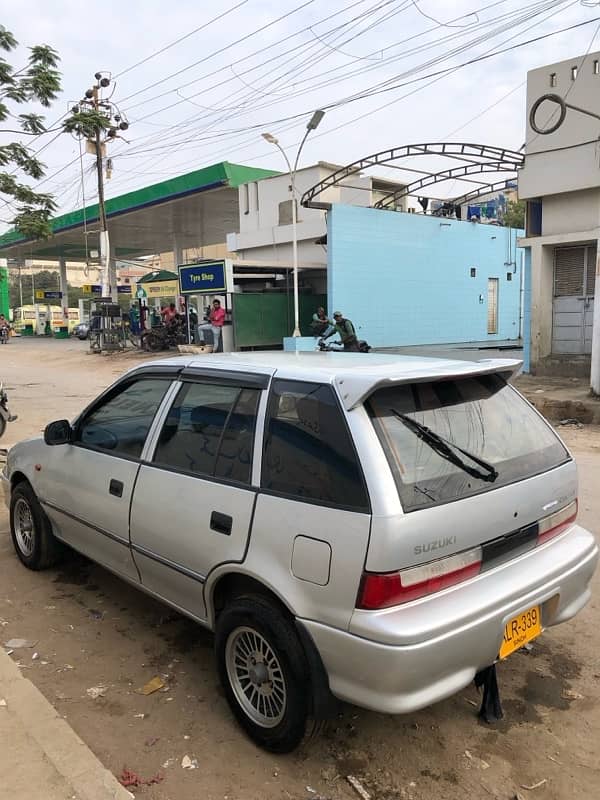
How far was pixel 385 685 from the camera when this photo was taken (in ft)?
7.63

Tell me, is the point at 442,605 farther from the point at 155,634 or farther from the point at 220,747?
the point at 155,634

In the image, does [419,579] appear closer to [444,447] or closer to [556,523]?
[444,447]

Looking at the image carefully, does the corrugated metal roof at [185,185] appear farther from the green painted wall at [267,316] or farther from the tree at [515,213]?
the tree at [515,213]

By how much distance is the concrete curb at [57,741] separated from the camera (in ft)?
7.95

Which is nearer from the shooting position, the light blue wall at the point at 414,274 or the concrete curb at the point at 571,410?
the concrete curb at the point at 571,410

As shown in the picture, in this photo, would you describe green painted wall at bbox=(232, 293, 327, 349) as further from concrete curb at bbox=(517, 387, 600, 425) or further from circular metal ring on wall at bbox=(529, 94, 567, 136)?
concrete curb at bbox=(517, 387, 600, 425)

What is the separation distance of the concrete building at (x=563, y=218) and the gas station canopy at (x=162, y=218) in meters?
12.3

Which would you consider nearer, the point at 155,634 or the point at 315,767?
the point at 315,767

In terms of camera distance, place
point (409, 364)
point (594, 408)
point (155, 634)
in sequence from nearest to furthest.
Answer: point (409, 364)
point (155, 634)
point (594, 408)

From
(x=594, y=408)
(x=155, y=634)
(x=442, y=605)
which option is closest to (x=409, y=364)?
(x=442, y=605)

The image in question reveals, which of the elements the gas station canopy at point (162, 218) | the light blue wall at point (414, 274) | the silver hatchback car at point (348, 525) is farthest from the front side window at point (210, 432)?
the light blue wall at point (414, 274)

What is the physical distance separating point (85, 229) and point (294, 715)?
32.8 m

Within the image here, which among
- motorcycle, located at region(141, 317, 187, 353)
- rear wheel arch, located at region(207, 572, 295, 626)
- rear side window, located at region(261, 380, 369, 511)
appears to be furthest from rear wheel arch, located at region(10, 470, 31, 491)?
motorcycle, located at region(141, 317, 187, 353)

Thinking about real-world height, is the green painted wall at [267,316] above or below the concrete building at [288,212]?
below
